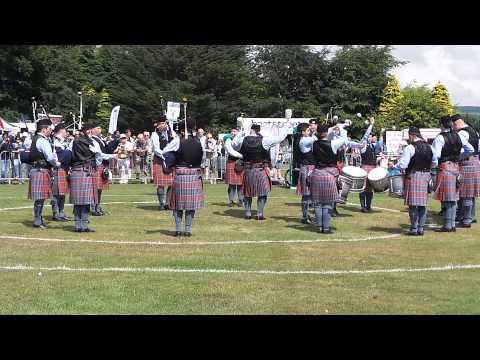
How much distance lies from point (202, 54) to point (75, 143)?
3641 centimetres

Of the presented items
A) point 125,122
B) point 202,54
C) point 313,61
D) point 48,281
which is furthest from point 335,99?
point 48,281

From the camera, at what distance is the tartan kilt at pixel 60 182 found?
38.2ft

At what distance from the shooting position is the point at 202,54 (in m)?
46.3

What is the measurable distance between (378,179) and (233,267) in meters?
5.27

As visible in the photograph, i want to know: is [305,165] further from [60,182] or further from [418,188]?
[60,182]

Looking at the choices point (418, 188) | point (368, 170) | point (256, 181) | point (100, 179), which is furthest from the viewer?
point (368, 170)

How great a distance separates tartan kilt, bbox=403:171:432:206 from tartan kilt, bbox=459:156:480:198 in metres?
1.33

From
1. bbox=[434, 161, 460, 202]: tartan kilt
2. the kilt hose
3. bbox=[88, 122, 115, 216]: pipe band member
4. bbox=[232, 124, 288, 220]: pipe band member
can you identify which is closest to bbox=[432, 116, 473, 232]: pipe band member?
bbox=[434, 161, 460, 202]: tartan kilt

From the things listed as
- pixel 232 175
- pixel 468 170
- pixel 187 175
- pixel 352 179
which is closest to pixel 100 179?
pixel 232 175

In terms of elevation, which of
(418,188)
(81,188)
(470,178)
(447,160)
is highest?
(447,160)

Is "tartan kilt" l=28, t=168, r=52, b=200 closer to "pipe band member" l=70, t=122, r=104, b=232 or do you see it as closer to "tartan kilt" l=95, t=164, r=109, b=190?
"pipe band member" l=70, t=122, r=104, b=232

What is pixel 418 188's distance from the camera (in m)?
10.3

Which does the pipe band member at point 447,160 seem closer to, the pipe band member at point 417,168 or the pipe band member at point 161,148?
the pipe band member at point 417,168

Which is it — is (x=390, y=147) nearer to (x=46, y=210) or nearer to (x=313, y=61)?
(x=313, y=61)
